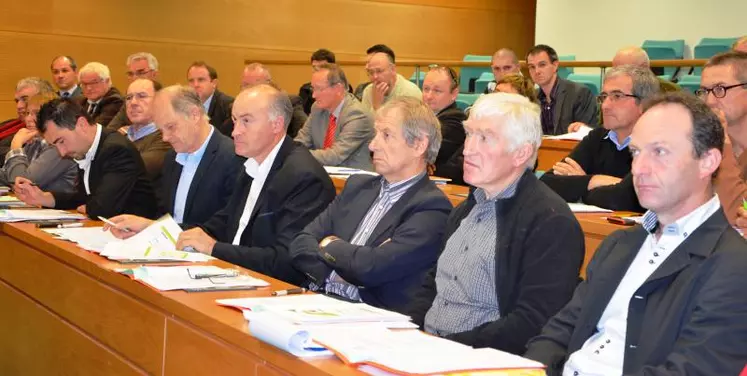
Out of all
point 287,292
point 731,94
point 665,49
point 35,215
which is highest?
point 665,49

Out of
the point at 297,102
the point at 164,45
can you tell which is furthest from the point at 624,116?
the point at 164,45

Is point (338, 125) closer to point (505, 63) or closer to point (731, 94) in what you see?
point (505, 63)

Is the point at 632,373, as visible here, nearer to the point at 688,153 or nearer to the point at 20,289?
the point at 688,153

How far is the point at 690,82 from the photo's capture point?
7.63 meters

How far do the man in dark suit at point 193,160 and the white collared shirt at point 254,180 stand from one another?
388mm

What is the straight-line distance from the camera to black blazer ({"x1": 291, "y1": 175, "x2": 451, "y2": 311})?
9.75ft

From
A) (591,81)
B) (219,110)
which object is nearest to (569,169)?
(219,110)

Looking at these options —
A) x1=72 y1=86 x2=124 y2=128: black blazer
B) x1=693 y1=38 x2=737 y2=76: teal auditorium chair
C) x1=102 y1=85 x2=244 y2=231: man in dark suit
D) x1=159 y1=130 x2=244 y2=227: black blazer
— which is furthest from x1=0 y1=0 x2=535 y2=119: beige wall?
x1=159 y1=130 x2=244 y2=227: black blazer

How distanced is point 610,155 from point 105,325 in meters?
2.48

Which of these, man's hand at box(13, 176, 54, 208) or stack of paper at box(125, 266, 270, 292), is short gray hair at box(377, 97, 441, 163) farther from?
man's hand at box(13, 176, 54, 208)

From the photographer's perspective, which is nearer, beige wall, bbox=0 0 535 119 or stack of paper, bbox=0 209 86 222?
stack of paper, bbox=0 209 86 222

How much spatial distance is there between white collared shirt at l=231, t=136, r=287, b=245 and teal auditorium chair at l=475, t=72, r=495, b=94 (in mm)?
5573

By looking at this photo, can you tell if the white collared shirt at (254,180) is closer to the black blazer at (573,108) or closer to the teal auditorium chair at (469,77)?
the black blazer at (573,108)

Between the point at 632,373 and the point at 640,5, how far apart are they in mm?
9315
